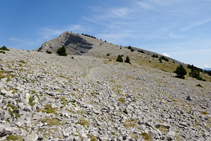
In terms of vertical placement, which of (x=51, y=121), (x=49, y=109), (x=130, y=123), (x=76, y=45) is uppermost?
(x=76, y=45)

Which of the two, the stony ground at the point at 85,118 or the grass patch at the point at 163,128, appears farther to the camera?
the grass patch at the point at 163,128

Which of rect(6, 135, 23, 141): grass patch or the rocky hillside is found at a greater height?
the rocky hillside

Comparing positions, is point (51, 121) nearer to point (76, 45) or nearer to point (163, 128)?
point (163, 128)

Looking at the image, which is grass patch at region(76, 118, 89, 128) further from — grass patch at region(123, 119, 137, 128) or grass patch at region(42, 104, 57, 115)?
grass patch at region(123, 119, 137, 128)

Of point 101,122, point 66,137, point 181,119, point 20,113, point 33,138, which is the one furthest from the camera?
point 181,119

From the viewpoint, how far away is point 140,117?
10906 mm

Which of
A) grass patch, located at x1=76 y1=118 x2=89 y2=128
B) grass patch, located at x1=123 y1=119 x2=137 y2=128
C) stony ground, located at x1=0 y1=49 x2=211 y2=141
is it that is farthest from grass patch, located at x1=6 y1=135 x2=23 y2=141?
grass patch, located at x1=123 y1=119 x2=137 y2=128

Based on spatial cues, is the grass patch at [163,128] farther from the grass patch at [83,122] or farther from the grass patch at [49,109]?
the grass patch at [49,109]

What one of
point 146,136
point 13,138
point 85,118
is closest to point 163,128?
point 146,136

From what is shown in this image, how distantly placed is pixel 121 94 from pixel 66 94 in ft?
24.0

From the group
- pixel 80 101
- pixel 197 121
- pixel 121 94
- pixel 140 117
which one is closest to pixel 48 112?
pixel 80 101

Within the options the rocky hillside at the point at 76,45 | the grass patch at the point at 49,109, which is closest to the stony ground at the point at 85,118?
the grass patch at the point at 49,109

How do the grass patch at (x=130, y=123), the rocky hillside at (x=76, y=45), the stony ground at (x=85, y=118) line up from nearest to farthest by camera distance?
the stony ground at (x=85, y=118)
the grass patch at (x=130, y=123)
the rocky hillside at (x=76, y=45)

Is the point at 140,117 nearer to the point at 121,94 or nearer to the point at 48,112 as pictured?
the point at 121,94
